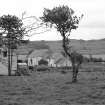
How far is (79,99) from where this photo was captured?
10945 mm

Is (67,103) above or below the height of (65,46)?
below

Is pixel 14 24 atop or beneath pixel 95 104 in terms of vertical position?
atop

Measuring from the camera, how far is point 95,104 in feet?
32.0

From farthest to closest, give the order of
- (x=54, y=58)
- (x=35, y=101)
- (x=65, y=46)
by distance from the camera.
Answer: (x=54, y=58)
(x=65, y=46)
(x=35, y=101)

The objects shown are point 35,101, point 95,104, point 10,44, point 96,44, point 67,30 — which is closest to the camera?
point 10,44

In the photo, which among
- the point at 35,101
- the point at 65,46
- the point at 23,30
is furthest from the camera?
the point at 65,46

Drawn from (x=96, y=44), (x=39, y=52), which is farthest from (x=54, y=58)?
(x=96, y=44)

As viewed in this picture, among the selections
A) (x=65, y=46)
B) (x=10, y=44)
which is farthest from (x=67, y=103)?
(x=65, y=46)

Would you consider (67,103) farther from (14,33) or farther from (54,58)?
(54,58)

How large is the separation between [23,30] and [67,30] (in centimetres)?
1418

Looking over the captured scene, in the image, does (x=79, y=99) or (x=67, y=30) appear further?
(x=67, y=30)

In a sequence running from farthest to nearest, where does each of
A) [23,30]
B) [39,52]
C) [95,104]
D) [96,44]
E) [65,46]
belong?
[96,44], [39,52], [65,46], [95,104], [23,30]

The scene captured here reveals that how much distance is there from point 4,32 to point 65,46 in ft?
51.8

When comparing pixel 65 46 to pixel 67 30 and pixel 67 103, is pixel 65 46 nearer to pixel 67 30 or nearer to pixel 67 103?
pixel 67 30
